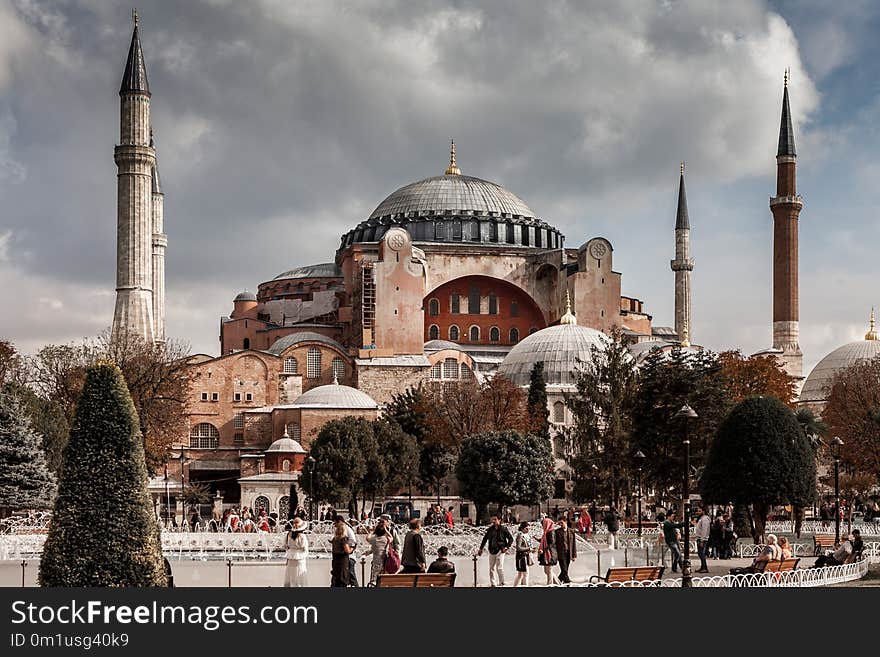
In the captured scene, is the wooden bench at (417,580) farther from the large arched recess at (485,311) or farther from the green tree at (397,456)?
the large arched recess at (485,311)

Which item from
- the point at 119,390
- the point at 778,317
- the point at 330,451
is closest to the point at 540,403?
the point at 330,451

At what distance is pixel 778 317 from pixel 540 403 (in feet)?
59.7

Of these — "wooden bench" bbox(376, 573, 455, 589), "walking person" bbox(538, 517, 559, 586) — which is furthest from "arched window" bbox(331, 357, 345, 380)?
"wooden bench" bbox(376, 573, 455, 589)

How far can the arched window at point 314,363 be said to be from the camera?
53562mm

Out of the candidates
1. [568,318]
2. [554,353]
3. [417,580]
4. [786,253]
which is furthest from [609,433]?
[786,253]

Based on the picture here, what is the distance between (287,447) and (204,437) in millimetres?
6907

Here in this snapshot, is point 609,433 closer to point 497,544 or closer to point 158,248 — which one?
point 497,544

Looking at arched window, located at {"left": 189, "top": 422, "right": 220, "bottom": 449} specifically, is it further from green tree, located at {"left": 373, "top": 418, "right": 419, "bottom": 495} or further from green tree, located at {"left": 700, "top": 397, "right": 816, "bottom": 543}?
green tree, located at {"left": 700, "top": 397, "right": 816, "bottom": 543}

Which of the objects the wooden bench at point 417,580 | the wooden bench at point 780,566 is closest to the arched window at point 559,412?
the wooden bench at point 780,566

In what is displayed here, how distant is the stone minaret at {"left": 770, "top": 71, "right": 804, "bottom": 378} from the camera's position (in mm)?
56969

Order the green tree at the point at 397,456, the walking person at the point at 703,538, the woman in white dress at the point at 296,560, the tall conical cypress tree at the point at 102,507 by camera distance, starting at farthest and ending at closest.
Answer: the green tree at the point at 397,456 < the walking person at the point at 703,538 < the woman in white dress at the point at 296,560 < the tall conical cypress tree at the point at 102,507

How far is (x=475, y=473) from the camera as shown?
34.5 meters

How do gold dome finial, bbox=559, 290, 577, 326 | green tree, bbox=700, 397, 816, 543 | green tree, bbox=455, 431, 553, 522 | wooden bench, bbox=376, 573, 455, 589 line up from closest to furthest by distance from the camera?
wooden bench, bbox=376, 573, 455, 589 < green tree, bbox=700, 397, 816, 543 < green tree, bbox=455, 431, 553, 522 < gold dome finial, bbox=559, 290, 577, 326

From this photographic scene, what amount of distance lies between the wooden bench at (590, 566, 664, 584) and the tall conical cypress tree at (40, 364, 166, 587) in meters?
4.69
